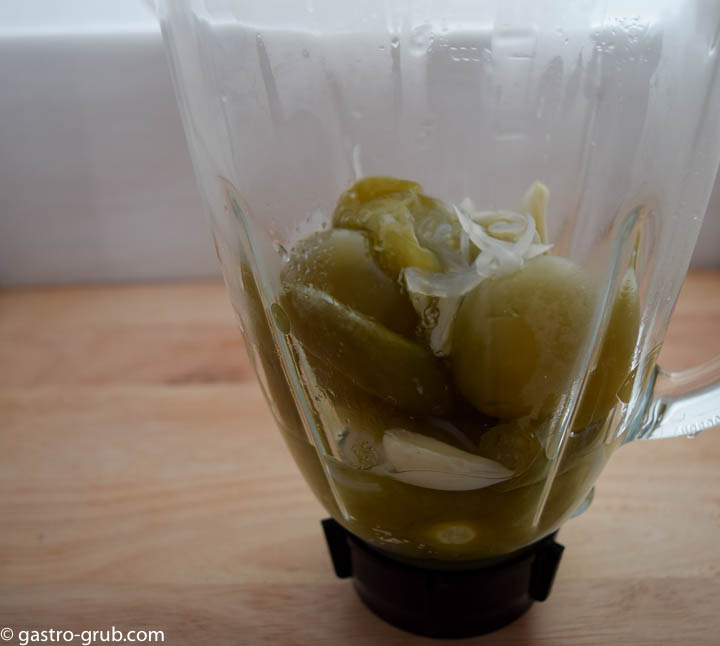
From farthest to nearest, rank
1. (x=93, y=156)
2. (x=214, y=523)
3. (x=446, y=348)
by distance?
(x=93, y=156) < (x=214, y=523) < (x=446, y=348)

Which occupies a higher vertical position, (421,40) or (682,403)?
(421,40)

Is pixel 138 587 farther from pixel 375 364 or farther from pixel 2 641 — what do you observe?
pixel 375 364

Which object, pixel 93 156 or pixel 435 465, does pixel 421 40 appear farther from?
pixel 93 156

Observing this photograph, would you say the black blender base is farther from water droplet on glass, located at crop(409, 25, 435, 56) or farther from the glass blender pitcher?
water droplet on glass, located at crop(409, 25, 435, 56)

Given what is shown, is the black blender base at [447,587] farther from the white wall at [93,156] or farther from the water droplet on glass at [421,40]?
the white wall at [93,156]

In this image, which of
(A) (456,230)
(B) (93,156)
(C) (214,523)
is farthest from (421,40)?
(B) (93,156)

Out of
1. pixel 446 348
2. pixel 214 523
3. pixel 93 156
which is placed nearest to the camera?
pixel 446 348
